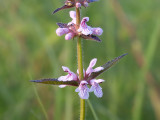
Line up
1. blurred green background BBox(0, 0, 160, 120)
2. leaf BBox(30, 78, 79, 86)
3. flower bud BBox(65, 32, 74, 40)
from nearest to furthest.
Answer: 1. leaf BBox(30, 78, 79, 86)
2. flower bud BBox(65, 32, 74, 40)
3. blurred green background BBox(0, 0, 160, 120)

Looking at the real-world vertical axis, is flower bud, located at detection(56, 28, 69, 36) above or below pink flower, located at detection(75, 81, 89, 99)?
above

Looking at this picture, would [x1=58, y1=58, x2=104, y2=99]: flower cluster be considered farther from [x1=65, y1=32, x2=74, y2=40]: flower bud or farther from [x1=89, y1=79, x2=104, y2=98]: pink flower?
[x1=65, y1=32, x2=74, y2=40]: flower bud

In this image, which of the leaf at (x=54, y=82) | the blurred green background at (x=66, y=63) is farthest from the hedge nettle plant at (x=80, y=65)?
the blurred green background at (x=66, y=63)

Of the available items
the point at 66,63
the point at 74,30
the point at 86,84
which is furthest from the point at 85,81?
the point at 66,63

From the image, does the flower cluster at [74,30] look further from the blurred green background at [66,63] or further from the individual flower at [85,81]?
the blurred green background at [66,63]

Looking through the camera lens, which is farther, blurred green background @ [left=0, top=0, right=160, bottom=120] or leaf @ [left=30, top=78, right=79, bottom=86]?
blurred green background @ [left=0, top=0, right=160, bottom=120]

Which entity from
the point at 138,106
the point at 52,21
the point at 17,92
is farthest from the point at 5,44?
the point at 138,106

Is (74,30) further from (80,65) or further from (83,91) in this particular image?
(83,91)

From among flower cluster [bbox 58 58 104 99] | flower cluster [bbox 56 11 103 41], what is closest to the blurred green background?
flower cluster [bbox 58 58 104 99]
